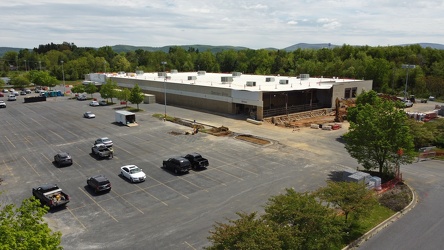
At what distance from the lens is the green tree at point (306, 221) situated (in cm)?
1757

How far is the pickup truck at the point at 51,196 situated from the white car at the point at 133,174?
6.33m

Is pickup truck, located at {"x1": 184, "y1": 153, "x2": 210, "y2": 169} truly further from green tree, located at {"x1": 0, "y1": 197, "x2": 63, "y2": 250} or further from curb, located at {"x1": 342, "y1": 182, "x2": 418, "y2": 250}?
green tree, located at {"x1": 0, "y1": 197, "x2": 63, "y2": 250}

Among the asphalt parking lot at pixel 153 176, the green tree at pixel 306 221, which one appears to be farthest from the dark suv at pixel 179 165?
the green tree at pixel 306 221

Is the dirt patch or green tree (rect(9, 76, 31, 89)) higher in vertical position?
green tree (rect(9, 76, 31, 89))

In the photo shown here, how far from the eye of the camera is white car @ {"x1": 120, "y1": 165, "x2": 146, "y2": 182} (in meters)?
32.0

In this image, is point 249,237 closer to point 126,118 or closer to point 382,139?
point 382,139

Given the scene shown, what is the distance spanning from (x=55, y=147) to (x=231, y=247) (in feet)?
120

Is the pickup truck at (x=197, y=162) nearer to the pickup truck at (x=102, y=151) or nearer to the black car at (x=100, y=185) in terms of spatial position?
the black car at (x=100, y=185)

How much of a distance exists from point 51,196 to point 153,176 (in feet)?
31.8

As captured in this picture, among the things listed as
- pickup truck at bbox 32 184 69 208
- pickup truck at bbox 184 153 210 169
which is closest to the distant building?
pickup truck at bbox 184 153 210 169

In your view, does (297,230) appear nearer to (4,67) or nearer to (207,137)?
(207,137)

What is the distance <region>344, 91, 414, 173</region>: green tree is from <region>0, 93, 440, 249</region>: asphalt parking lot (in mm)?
4161

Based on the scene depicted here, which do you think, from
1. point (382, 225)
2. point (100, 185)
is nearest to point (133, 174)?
point (100, 185)

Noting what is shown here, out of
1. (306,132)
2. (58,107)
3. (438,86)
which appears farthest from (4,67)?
(438,86)
